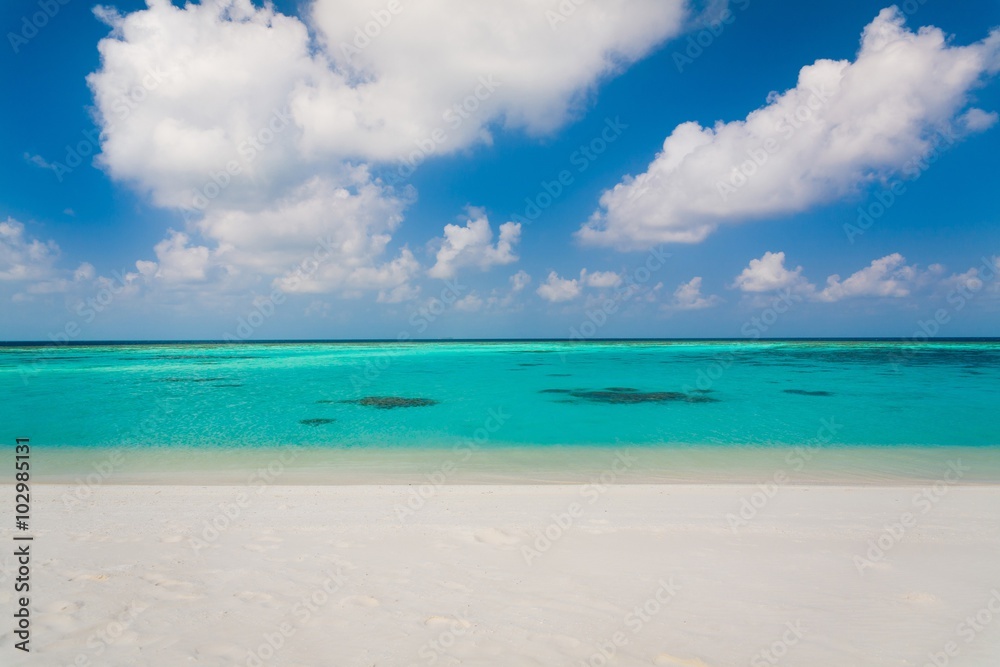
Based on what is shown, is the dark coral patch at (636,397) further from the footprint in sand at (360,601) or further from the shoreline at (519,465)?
the footprint in sand at (360,601)

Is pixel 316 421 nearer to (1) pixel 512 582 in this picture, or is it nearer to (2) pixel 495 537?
(2) pixel 495 537

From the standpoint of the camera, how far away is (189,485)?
11.2m

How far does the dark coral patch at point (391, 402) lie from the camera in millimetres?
24969

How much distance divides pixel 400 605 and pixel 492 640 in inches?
45.0

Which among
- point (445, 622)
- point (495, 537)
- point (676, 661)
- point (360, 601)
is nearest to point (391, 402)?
point (495, 537)

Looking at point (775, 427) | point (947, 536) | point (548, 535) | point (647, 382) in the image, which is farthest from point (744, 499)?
point (647, 382)

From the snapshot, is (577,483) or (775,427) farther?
(775,427)

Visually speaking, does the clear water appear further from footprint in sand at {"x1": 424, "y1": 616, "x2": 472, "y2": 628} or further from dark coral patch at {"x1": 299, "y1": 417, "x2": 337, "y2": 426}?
footprint in sand at {"x1": 424, "y1": 616, "x2": 472, "y2": 628}

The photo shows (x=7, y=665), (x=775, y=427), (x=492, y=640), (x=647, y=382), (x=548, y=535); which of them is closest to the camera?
(x=7, y=665)

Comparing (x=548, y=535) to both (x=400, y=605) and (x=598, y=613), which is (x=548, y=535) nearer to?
(x=598, y=613)

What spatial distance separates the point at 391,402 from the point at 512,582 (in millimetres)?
21031

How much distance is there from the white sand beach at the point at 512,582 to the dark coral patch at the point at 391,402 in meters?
15.6

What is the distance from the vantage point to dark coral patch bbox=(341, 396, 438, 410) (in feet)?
81.9

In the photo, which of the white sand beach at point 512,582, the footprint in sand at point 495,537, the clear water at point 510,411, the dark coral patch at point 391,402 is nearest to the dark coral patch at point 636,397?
the clear water at point 510,411
